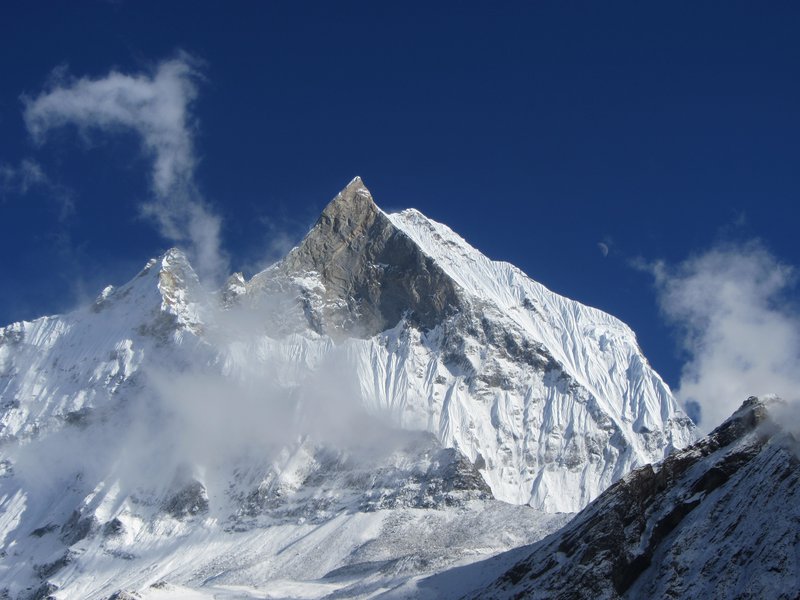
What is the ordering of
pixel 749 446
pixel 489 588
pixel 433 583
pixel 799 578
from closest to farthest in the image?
pixel 799 578, pixel 749 446, pixel 489 588, pixel 433 583

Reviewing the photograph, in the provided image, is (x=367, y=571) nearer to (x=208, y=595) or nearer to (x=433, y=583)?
(x=208, y=595)

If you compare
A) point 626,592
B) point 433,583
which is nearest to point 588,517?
point 626,592

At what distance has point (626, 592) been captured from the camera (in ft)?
303

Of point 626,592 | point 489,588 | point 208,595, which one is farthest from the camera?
point 208,595

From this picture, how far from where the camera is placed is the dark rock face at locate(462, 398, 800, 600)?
80.2 meters

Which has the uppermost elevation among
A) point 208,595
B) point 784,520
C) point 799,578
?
point 208,595

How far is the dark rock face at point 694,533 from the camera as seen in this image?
263ft

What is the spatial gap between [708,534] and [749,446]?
1291cm

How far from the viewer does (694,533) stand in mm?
90062

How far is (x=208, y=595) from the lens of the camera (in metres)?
167

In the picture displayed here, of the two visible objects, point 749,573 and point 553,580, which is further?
point 553,580

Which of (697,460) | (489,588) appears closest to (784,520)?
(697,460)

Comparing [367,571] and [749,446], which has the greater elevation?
[367,571]

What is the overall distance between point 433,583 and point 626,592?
45.9m
